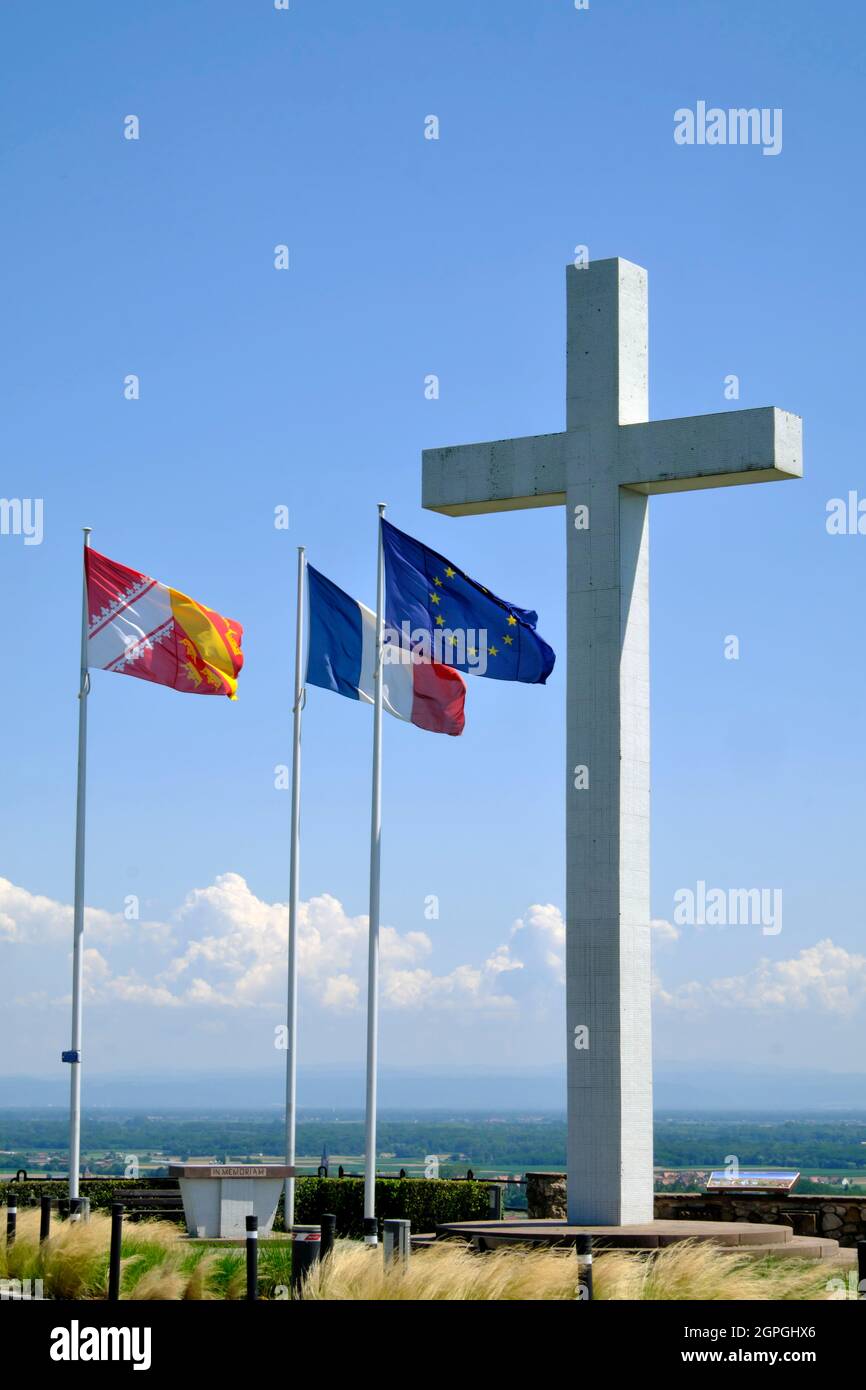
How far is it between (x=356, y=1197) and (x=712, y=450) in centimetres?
1547

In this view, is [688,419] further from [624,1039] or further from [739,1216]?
[739,1216]

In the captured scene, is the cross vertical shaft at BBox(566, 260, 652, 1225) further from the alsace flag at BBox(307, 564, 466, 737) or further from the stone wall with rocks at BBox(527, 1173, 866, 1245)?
the stone wall with rocks at BBox(527, 1173, 866, 1245)

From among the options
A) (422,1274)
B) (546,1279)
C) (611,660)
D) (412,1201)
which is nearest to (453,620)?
(611,660)

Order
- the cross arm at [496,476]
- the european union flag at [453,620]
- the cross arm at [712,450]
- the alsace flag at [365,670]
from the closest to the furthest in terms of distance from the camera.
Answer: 1. the cross arm at [712,450]
2. the cross arm at [496,476]
3. the european union flag at [453,620]
4. the alsace flag at [365,670]

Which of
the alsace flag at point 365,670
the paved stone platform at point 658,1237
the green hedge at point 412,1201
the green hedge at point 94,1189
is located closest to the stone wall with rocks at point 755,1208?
the green hedge at point 412,1201

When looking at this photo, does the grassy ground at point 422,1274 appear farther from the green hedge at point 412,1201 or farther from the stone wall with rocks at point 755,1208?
the green hedge at point 412,1201

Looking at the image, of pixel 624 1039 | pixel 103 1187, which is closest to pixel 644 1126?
pixel 624 1039

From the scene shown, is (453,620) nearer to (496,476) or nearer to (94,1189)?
(496,476)

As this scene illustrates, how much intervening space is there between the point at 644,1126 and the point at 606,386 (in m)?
9.25

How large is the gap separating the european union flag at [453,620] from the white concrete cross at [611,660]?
248 cm

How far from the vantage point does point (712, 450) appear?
957 inches

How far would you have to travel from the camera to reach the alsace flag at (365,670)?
29469mm

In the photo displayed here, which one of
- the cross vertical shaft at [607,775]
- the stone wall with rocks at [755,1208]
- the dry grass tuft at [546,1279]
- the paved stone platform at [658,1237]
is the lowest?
the stone wall with rocks at [755,1208]
